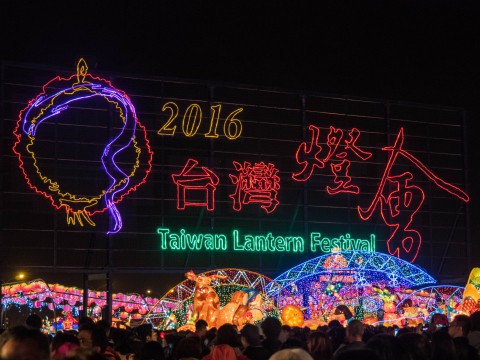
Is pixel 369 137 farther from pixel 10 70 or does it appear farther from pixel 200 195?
pixel 10 70

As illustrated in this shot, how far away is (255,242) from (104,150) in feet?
17.8

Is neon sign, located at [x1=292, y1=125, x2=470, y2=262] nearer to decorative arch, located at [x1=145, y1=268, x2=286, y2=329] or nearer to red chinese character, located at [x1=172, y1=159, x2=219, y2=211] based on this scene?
red chinese character, located at [x1=172, y1=159, x2=219, y2=211]

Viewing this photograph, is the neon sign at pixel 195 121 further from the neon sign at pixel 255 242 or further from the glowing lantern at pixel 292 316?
the glowing lantern at pixel 292 316

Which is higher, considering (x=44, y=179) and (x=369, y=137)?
(x=369, y=137)

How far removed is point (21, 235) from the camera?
113 feet

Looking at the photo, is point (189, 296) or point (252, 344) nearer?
point (252, 344)

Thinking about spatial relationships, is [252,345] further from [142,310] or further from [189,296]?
[142,310]

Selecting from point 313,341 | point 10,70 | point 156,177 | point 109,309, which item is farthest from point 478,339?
point 156,177

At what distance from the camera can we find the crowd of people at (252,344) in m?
4.21

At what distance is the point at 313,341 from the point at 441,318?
6.55 metres

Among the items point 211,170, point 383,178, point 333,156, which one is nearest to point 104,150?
point 211,170

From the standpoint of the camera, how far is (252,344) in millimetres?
9820

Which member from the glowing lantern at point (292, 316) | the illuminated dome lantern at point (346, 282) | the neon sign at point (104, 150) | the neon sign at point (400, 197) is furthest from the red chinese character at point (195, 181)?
the glowing lantern at point (292, 316)

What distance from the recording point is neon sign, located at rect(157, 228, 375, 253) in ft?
84.1
